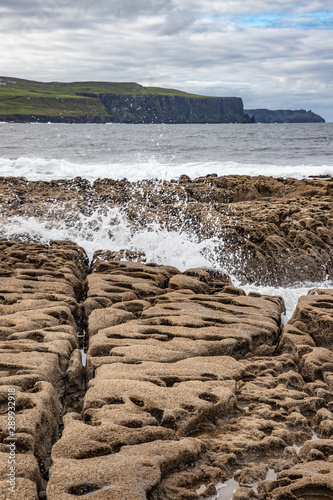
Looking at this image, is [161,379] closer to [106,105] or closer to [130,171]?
[130,171]

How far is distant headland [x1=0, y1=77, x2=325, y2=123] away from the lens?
132000mm

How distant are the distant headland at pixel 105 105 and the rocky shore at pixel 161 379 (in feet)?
386

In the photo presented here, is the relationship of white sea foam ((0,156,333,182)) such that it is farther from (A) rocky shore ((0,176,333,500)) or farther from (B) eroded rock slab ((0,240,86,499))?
(B) eroded rock slab ((0,240,86,499))

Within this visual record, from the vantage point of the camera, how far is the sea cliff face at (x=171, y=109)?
14962cm

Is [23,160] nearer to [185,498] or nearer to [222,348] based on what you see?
[222,348]

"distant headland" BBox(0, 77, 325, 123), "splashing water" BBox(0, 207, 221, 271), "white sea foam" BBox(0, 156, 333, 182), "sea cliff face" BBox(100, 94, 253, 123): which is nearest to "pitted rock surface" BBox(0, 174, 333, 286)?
"splashing water" BBox(0, 207, 221, 271)

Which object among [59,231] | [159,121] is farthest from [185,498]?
[159,121]

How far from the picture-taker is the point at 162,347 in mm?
6375

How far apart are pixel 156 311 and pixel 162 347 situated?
4.06ft

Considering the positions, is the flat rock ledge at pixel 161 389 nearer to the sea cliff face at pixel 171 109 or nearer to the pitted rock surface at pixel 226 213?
the pitted rock surface at pixel 226 213

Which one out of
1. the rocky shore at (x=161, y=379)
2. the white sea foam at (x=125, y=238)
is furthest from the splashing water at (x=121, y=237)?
the rocky shore at (x=161, y=379)

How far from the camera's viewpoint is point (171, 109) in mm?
156500

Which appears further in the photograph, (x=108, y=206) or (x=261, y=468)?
(x=108, y=206)

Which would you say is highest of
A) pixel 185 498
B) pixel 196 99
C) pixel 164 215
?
pixel 196 99
